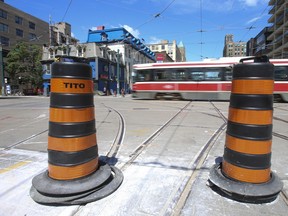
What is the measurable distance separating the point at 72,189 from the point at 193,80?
16.2 meters

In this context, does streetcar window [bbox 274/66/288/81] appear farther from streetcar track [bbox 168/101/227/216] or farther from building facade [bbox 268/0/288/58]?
building facade [bbox 268/0/288/58]

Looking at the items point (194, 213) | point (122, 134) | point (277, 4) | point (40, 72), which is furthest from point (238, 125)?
point (277, 4)

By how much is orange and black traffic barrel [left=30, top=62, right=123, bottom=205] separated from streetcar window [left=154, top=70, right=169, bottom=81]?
52.5ft

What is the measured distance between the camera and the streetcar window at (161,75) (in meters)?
18.7

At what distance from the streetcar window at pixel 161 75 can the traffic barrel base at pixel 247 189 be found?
1603 centimetres

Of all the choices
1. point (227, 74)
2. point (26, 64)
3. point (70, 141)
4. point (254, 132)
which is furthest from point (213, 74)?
point (26, 64)

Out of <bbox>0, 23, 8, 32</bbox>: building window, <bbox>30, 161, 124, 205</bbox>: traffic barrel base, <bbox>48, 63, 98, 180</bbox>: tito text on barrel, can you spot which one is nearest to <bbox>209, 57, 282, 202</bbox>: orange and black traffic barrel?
<bbox>30, 161, 124, 205</bbox>: traffic barrel base

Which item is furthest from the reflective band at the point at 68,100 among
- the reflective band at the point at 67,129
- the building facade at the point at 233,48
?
the building facade at the point at 233,48

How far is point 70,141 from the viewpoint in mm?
2830

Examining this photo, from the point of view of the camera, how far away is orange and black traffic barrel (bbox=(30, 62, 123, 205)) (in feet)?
9.09

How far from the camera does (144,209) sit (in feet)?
8.45

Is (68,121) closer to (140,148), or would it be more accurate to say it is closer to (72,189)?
(72,189)

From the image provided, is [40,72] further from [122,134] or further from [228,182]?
[228,182]

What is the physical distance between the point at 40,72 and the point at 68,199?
4573cm
